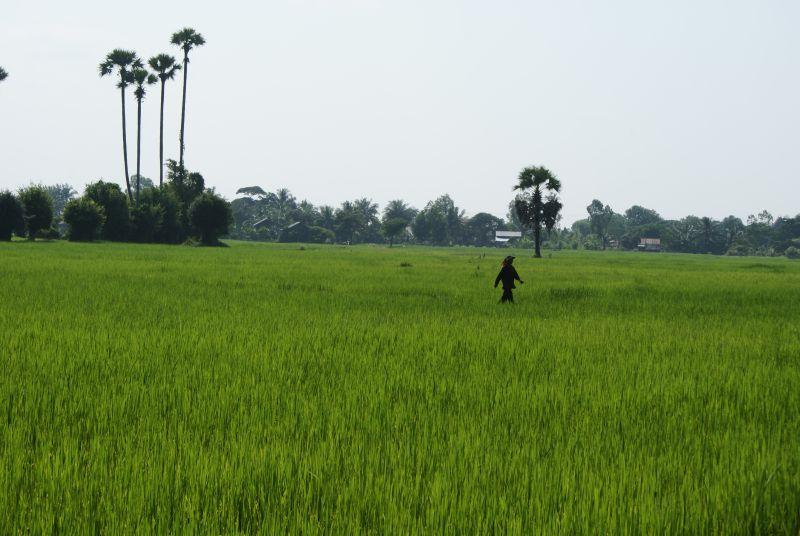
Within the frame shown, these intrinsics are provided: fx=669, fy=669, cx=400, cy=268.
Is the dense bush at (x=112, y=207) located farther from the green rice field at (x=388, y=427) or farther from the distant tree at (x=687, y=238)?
the distant tree at (x=687, y=238)

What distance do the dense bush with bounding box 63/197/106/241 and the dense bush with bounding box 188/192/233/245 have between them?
874 centimetres

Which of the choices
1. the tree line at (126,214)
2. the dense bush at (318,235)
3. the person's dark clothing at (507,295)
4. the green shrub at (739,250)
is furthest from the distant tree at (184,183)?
the green shrub at (739,250)

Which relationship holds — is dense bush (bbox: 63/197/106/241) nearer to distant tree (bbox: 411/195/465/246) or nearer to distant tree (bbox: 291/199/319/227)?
distant tree (bbox: 291/199/319/227)

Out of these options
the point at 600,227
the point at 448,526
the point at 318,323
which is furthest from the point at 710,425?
the point at 600,227

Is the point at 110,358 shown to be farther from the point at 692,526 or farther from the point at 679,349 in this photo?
the point at 679,349

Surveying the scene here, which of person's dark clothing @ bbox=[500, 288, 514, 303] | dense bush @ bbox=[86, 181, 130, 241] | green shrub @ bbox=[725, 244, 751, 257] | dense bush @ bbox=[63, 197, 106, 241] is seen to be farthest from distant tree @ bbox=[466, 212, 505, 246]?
person's dark clothing @ bbox=[500, 288, 514, 303]

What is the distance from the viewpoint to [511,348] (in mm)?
8781

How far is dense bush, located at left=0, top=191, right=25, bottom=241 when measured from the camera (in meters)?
54.3

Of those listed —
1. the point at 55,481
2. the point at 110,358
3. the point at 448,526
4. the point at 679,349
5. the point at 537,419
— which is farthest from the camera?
the point at 679,349

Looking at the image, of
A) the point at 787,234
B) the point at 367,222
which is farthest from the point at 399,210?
the point at 787,234

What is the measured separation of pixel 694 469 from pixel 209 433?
322 cm

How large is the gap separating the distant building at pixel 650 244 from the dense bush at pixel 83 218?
131653mm

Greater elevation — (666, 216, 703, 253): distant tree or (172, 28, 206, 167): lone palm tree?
(172, 28, 206, 167): lone palm tree

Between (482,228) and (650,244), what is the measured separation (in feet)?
132
